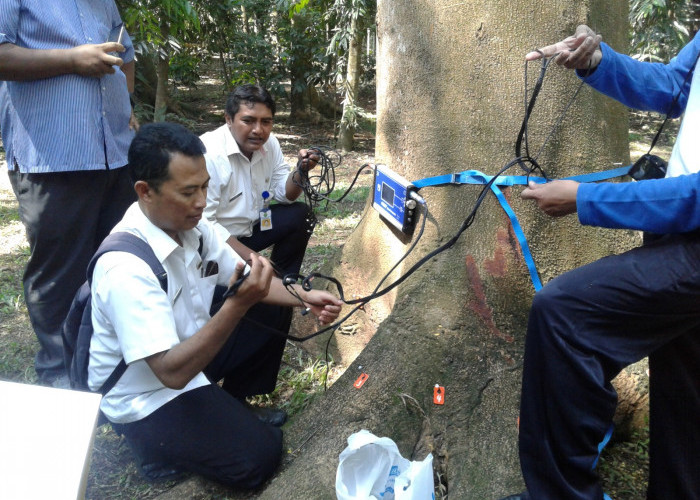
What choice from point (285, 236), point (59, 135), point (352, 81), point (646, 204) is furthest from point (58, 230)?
point (352, 81)

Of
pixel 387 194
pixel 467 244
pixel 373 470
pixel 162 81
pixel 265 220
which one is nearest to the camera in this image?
pixel 373 470

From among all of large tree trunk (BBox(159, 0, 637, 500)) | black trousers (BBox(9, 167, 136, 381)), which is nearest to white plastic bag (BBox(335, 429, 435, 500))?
large tree trunk (BBox(159, 0, 637, 500))

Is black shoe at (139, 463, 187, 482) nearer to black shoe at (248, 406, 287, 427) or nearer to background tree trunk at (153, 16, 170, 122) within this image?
black shoe at (248, 406, 287, 427)

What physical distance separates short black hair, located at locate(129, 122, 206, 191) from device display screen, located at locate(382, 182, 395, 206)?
976 mm

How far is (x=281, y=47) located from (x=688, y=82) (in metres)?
9.35

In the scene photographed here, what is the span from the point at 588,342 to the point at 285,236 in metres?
2.37

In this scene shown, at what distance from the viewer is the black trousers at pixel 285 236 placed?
3.80 m

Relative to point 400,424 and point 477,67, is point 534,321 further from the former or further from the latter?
point 477,67

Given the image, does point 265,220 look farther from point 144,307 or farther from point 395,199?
point 144,307

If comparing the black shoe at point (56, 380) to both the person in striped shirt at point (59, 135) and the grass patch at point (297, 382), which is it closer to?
the person in striped shirt at point (59, 135)

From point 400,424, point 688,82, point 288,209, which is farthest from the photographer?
point 288,209

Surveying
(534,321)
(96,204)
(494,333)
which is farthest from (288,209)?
(534,321)

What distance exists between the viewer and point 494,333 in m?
2.60

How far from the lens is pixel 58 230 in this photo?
9.62ft
